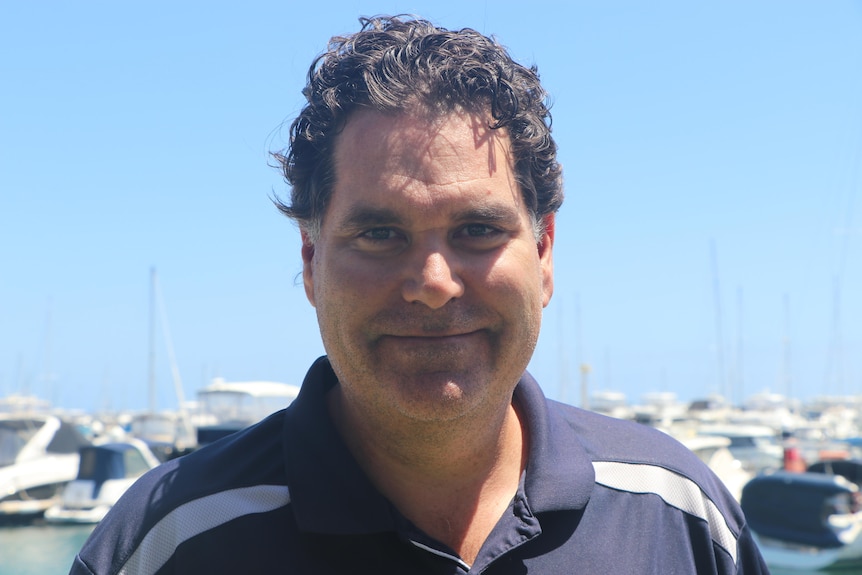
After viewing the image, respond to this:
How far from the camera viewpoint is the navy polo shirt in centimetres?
195

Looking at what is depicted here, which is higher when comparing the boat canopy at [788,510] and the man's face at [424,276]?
the man's face at [424,276]

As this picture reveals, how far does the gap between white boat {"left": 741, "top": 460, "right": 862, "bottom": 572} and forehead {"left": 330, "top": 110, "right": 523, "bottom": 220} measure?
14149mm

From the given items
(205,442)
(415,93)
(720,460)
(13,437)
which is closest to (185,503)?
(415,93)

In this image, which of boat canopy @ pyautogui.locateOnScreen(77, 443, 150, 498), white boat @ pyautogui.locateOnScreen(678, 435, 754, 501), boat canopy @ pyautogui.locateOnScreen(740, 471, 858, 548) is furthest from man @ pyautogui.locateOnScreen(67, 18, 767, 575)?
white boat @ pyautogui.locateOnScreen(678, 435, 754, 501)

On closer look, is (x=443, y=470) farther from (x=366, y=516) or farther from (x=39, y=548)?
(x=39, y=548)

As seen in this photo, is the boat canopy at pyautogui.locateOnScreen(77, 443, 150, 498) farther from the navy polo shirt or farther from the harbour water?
the navy polo shirt

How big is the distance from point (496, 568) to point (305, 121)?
3.91 ft

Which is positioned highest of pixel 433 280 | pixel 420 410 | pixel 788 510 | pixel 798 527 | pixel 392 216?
pixel 392 216

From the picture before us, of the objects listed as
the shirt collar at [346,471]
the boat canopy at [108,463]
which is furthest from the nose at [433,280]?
the boat canopy at [108,463]

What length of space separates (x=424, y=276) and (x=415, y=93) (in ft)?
A: 1.51

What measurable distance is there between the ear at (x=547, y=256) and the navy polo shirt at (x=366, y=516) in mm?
292

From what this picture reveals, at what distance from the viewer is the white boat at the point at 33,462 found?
20312 mm

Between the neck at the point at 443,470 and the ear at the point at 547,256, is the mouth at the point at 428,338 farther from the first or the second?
the ear at the point at 547,256

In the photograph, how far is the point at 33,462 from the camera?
21156 millimetres
